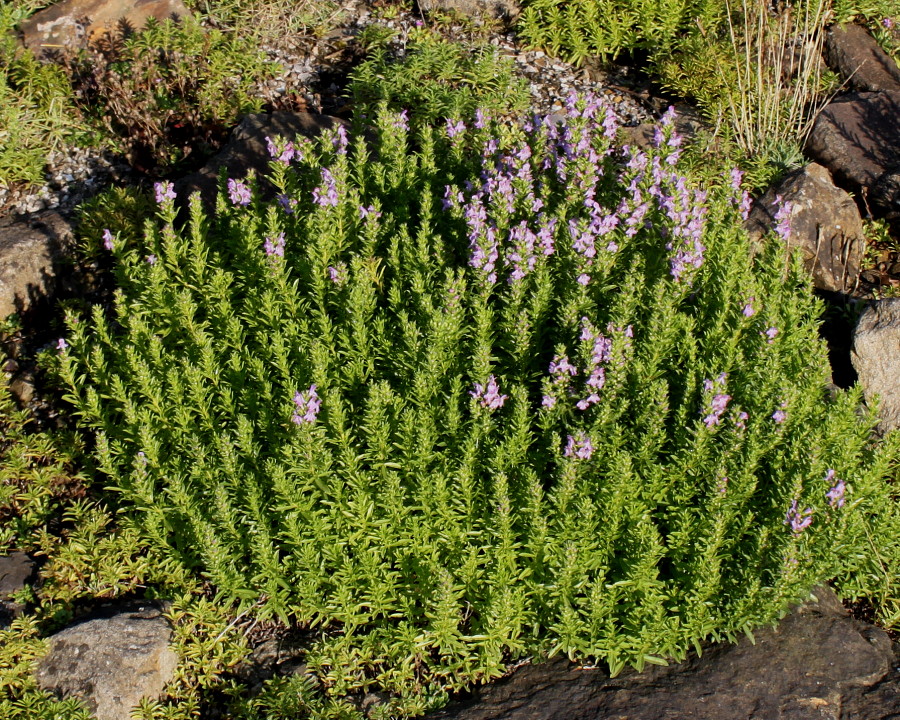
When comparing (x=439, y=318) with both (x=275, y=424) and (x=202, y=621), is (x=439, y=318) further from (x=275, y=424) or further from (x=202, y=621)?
(x=202, y=621)

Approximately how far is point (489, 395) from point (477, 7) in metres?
5.77

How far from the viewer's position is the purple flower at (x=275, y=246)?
5.33 meters

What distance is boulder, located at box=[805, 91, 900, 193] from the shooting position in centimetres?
721

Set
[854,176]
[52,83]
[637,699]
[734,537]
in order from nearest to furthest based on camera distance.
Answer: [637,699], [734,537], [854,176], [52,83]

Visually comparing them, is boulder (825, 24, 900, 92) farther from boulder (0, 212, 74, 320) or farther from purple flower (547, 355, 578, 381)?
boulder (0, 212, 74, 320)

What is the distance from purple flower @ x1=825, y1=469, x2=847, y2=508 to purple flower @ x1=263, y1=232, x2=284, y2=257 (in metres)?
3.21

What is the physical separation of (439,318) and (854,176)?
4202 mm

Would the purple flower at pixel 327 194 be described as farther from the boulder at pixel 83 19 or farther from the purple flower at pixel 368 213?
the boulder at pixel 83 19

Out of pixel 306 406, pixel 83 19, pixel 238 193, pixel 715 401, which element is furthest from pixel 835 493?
pixel 83 19

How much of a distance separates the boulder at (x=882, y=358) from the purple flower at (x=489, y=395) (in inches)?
92.0

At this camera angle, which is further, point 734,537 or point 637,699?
point 734,537

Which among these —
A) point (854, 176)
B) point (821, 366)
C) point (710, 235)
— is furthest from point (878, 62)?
point (821, 366)

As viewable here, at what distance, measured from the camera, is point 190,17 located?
8.60 metres

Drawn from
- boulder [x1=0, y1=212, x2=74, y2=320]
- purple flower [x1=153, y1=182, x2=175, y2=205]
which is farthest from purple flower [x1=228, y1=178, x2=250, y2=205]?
boulder [x1=0, y1=212, x2=74, y2=320]
